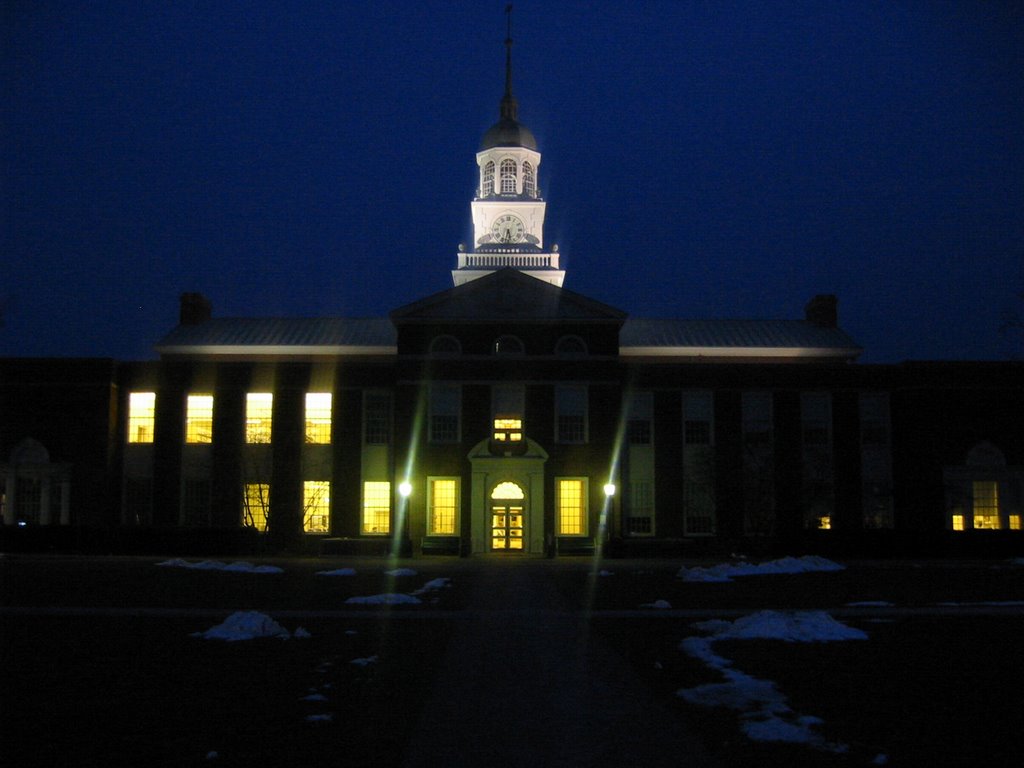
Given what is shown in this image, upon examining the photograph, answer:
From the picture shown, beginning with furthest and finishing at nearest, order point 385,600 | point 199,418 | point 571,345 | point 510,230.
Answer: point 510,230 → point 199,418 → point 571,345 → point 385,600

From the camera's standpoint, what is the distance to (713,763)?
1012cm

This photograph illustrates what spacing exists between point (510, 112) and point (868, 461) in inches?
1384

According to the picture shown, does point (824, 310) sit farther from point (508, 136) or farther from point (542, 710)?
point (542, 710)

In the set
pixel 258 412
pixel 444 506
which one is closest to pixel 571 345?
pixel 444 506

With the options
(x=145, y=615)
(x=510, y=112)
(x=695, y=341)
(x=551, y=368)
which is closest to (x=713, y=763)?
(x=145, y=615)

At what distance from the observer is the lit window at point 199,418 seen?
50.2 metres

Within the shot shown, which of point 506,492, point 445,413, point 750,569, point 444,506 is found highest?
point 445,413

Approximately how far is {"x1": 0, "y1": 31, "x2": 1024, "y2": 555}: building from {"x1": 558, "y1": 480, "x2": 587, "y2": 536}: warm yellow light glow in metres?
0.07

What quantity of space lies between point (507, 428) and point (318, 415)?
8938 millimetres

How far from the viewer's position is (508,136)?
2724 inches

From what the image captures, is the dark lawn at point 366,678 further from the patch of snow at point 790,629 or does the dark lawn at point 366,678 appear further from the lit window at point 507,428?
the lit window at point 507,428

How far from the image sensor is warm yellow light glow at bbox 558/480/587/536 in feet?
156

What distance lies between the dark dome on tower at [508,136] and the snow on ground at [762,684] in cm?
5302

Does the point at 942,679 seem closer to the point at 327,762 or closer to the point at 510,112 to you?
the point at 327,762
